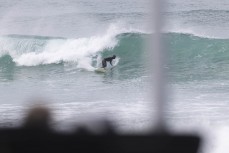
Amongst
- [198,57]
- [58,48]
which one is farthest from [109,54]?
[58,48]

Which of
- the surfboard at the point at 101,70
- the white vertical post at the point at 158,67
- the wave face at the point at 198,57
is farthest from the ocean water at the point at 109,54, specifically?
the white vertical post at the point at 158,67

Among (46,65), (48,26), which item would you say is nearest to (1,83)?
(46,65)

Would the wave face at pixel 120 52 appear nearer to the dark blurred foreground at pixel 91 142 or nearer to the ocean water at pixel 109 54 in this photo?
the ocean water at pixel 109 54

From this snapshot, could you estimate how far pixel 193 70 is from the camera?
1603 cm

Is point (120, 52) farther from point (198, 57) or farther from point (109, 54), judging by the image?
point (198, 57)

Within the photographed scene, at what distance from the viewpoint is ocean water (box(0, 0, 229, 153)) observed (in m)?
10.4

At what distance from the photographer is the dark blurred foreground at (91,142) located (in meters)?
1.33

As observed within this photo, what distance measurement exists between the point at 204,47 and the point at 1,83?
565 cm

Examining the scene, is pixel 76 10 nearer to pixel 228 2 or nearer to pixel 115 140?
pixel 228 2

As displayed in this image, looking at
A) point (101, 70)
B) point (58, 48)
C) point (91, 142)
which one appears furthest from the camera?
point (58, 48)

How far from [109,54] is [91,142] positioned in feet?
55.0

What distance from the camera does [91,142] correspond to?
4.40 ft

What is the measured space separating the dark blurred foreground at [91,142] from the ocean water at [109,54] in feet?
15.8

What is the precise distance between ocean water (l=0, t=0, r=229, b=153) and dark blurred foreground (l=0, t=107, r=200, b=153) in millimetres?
4803
